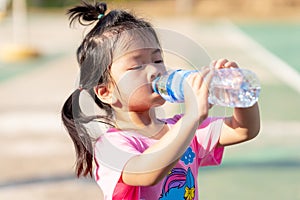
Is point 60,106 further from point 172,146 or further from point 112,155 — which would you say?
point 172,146

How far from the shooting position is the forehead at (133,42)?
2854 millimetres

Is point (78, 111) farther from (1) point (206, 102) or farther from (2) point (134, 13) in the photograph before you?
(1) point (206, 102)

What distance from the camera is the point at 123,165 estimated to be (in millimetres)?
2738

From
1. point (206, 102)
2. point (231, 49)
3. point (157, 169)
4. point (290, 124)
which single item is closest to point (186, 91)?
point (206, 102)

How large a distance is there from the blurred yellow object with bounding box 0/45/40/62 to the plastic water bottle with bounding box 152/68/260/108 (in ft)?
42.4

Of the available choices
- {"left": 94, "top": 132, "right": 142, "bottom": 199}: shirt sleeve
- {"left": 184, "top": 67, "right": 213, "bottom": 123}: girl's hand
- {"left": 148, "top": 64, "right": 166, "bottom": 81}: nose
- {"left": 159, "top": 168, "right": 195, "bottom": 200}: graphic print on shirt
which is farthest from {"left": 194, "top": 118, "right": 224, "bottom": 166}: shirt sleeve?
{"left": 184, "top": 67, "right": 213, "bottom": 123}: girl's hand

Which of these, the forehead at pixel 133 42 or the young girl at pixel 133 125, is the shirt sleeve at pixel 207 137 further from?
the forehead at pixel 133 42

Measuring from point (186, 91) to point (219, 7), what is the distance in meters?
27.3

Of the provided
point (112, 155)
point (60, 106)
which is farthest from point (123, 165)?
point (60, 106)

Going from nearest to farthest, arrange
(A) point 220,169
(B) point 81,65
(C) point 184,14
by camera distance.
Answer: (B) point 81,65 → (A) point 220,169 → (C) point 184,14

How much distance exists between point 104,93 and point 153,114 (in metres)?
0.20

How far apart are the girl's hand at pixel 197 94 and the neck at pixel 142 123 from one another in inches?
18.6

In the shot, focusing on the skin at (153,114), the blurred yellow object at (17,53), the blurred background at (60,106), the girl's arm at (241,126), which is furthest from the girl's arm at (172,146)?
the blurred yellow object at (17,53)

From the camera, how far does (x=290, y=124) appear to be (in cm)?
830
